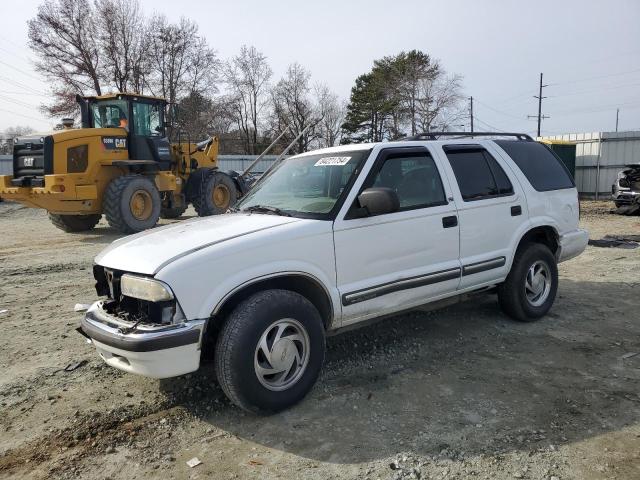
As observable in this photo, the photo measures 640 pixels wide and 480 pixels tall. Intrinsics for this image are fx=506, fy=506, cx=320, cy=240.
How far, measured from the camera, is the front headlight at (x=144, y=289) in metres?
3.04

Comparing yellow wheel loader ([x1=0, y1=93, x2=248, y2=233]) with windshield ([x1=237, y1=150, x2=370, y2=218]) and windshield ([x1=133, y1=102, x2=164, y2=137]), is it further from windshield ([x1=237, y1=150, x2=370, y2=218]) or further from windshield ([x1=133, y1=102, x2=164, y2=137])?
windshield ([x1=237, y1=150, x2=370, y2=218])

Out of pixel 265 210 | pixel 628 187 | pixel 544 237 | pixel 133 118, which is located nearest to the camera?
pixel 265 210

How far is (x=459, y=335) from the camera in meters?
4.89

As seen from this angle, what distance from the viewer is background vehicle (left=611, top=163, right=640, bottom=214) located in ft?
48.1

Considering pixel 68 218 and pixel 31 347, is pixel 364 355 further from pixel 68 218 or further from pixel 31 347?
pixel 68 218

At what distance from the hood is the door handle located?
4.47ft

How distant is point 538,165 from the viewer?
5414mm

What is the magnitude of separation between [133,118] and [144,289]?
1023cm

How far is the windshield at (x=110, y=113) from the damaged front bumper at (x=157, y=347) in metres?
10.2

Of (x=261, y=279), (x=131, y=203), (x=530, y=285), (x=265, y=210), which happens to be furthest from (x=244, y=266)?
(x=131, y=203)

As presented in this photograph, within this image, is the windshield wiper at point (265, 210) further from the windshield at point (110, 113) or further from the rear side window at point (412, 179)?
the windshield at point (110, 113)

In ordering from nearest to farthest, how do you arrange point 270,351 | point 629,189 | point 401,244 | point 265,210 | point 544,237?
point 270,351, point 401,244, point 265,210, point 544,237, point 629,189

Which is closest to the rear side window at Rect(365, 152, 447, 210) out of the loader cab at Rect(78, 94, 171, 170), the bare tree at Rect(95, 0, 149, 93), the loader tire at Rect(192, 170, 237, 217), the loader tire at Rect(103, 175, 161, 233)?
the loader tire at Rect(103, 175, 161, 233)

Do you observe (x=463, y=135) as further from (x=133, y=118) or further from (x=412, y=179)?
(x=133, y=118)
